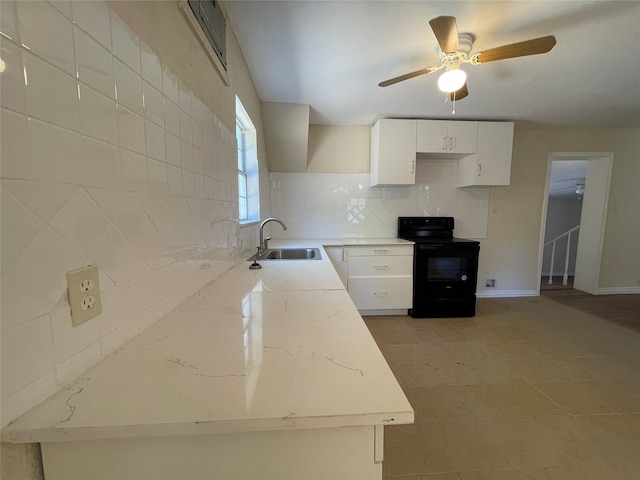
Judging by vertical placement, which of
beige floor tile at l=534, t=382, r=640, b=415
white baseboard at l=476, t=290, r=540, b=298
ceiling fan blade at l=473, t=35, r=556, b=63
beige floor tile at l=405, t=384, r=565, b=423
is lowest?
beige floor tile at l=405, t=384, r=565, b=423

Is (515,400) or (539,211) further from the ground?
(539,211)

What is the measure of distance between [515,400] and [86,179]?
2341 millimetres

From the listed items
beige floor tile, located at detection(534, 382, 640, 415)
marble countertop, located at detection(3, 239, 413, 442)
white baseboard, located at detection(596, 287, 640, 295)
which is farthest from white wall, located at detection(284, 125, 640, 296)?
marble countertop, located at detection(3, 239, 413, 442)

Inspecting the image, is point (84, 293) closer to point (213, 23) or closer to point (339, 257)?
point (213, 23)

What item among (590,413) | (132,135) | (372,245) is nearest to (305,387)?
(132,135)

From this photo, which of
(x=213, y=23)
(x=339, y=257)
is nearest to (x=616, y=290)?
(x=339, y=257)

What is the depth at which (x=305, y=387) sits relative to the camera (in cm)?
52

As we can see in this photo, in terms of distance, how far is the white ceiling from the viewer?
1420mm

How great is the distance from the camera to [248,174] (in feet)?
8.16

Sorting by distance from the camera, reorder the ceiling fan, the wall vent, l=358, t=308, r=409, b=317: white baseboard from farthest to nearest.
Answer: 1. l=358, t=308, r=409, b=317: white baseboard
2. the ceiling fan
3. the wall vent

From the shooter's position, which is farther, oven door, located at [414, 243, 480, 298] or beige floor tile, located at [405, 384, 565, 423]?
oven door, located at [414, 243, 480, 298]

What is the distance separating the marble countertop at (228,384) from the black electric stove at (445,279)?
7.33 ft

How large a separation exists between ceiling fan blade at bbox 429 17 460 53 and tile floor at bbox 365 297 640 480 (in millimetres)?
2163

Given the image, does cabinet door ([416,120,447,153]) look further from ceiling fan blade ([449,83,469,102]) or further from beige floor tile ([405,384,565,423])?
beige floor tile ([405,384,565,423])
